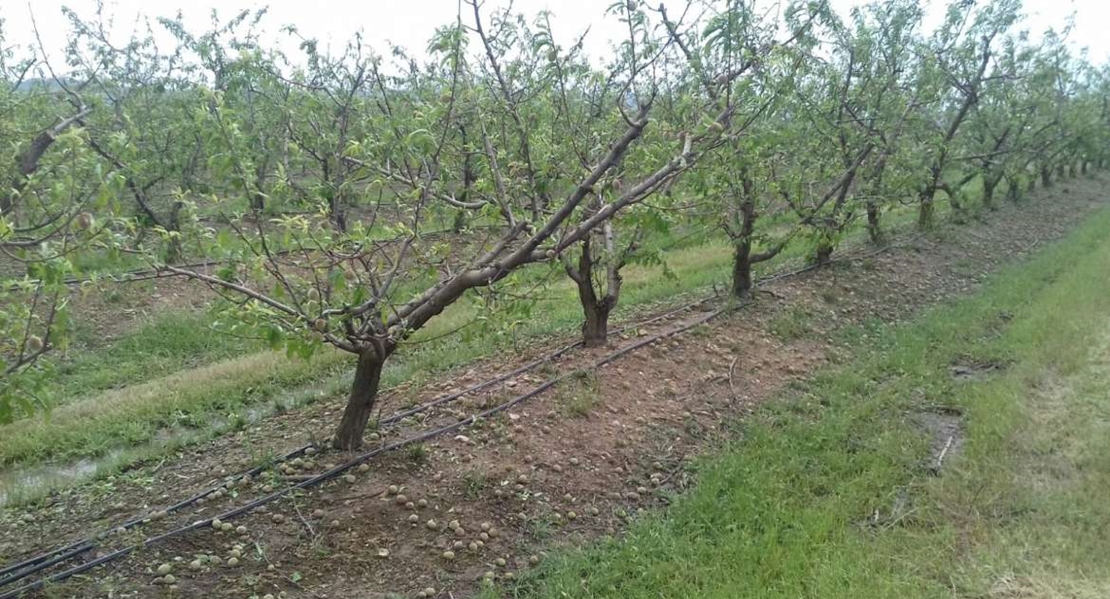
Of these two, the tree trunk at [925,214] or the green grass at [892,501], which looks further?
the tree trunk at [925,214]

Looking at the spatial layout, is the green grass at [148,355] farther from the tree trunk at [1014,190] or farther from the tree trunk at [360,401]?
the tree trunk at [1014,190]

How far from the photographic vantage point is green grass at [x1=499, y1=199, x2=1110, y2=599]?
3994mm

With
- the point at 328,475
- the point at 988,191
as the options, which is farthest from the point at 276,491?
the point at 988,191

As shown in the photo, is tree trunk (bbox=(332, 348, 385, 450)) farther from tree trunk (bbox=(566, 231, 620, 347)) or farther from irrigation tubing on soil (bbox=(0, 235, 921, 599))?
tree trunk (bbox=(566, 231, 620, 347))

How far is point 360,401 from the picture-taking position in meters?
4.78

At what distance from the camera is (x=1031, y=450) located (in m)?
5.45

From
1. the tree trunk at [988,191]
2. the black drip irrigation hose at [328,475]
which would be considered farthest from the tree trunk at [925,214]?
the black drip irrigation hose at [328,475]

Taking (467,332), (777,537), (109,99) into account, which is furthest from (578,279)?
(109,99)

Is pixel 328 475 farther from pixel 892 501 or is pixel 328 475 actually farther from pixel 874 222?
pixel 874 222

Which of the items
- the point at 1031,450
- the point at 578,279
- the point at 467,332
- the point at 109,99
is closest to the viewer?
the point at 467,332

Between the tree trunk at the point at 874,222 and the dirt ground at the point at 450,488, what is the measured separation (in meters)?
3.68

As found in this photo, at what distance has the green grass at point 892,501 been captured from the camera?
399cm

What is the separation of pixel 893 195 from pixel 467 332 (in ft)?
26.0

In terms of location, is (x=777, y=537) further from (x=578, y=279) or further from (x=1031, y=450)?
(x=578, y=279)
